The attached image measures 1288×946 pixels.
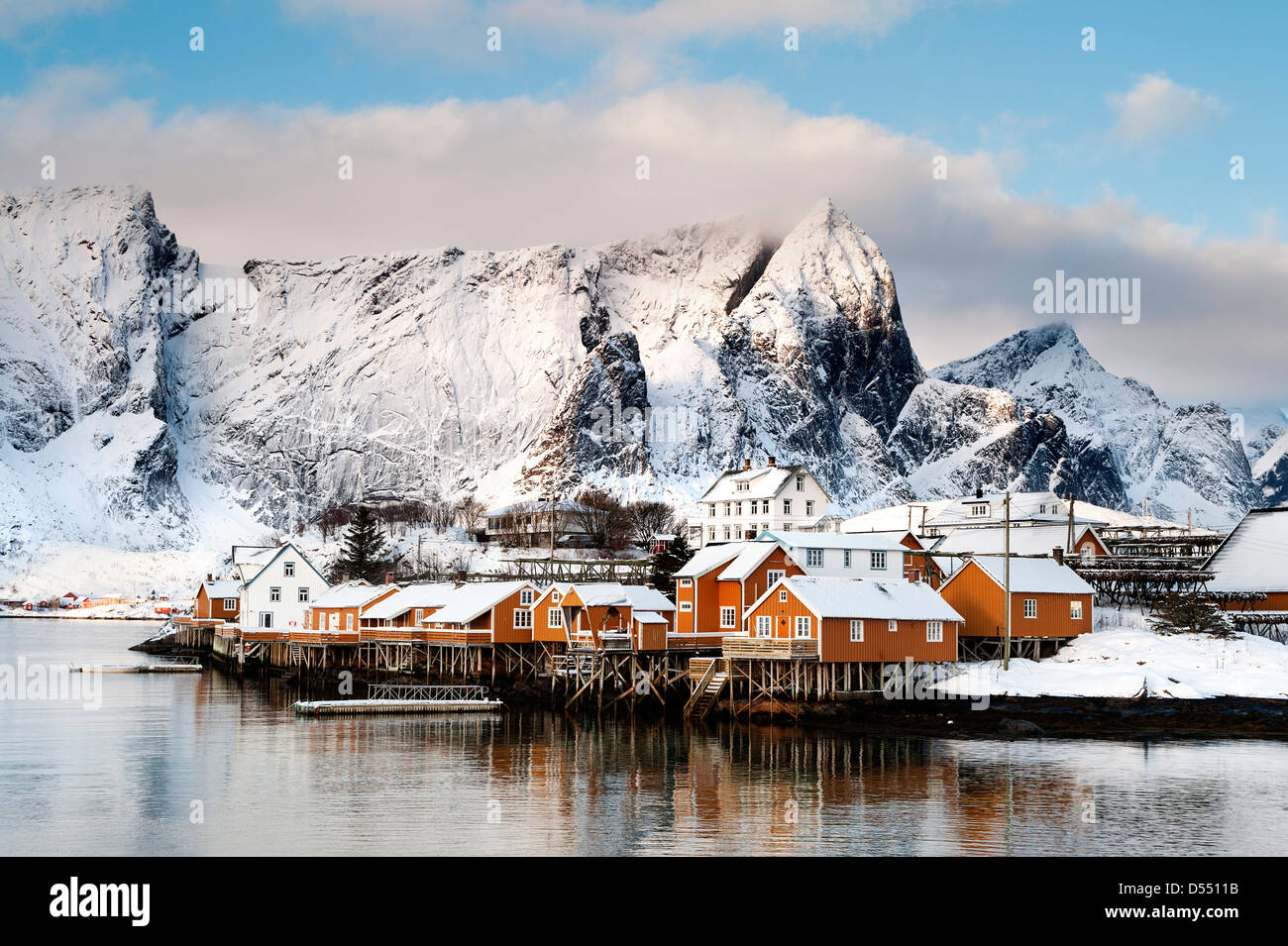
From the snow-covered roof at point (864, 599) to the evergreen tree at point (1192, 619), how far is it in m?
11.0

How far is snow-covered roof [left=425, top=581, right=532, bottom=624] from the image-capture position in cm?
6906

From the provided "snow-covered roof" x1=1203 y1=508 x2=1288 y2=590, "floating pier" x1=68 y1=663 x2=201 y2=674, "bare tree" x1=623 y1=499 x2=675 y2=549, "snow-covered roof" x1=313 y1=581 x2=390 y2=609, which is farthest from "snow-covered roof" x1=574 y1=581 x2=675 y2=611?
"bare tree" x1=623 y1=499 x2=675 y2=549

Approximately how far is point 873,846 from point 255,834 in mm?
15111

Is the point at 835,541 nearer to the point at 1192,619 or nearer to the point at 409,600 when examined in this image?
the point at 1192,619

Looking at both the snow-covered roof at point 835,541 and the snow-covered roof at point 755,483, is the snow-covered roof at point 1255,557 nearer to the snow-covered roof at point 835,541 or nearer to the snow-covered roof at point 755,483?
the snow-covered roof at point 835,541

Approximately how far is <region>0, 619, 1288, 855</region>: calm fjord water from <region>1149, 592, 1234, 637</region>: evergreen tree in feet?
40.6

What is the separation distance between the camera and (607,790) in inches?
1544

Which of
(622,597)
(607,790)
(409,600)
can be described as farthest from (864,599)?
(409,600)

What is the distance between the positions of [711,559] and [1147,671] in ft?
64.6

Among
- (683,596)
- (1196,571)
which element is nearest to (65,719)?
(683,596)

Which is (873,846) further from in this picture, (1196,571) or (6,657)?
(6,657)
